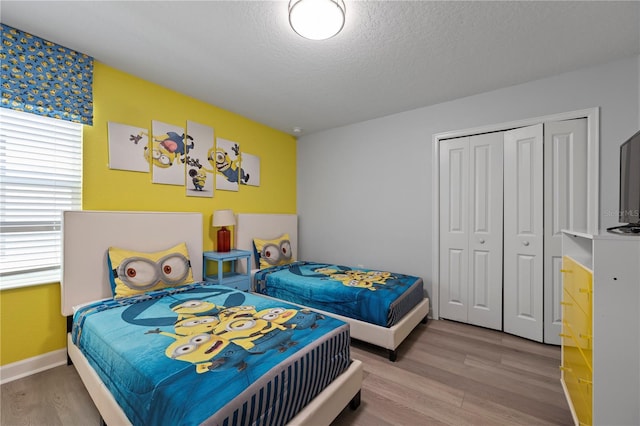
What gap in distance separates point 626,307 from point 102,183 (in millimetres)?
3702

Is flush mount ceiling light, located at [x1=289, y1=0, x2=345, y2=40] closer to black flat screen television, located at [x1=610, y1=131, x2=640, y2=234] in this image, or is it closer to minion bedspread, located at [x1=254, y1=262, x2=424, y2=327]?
black flat screen television, located at [x1=610, y1=131, x2=640, y2=234]

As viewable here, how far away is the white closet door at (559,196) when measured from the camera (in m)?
2.45

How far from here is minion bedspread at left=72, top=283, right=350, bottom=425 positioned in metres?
1.07

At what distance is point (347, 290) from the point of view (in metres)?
2.57

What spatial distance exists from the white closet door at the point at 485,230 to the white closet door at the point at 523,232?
69 mm

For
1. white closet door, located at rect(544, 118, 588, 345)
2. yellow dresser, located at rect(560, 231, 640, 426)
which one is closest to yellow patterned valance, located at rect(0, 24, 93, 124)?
yellow dresser, located at rect(560, 231, 640, 426)

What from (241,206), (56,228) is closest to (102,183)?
(56,228)

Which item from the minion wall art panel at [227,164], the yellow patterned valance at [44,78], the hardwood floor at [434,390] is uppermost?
the yellow patterned valance at [44,78]

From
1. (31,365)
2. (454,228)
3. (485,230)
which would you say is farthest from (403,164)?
(31,365)

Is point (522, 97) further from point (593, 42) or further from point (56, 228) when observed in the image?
point (56, 228)

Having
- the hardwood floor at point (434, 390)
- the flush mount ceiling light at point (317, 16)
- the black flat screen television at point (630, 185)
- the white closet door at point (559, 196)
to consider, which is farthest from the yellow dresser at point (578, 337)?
the flush mount ceiling light at point (317, 16)

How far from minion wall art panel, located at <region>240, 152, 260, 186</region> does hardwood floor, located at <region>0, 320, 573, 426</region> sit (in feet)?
8.37

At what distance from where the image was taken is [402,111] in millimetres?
3457

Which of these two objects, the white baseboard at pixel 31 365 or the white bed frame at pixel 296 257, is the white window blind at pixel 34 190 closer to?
the white baseboard at pixel 31 365
